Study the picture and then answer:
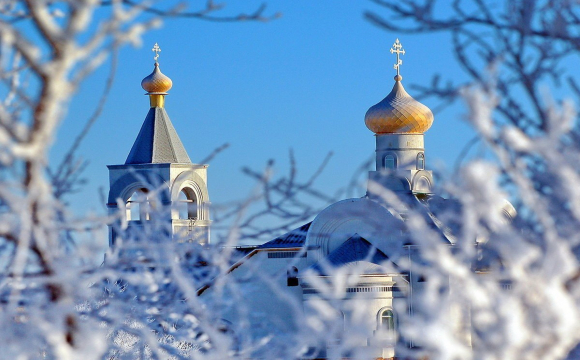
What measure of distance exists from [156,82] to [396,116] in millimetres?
7064

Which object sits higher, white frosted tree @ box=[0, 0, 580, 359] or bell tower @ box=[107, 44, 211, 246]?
bell tower @ box=[107, 44, 211, 246]

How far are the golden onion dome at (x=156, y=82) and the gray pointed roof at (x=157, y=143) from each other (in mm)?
508

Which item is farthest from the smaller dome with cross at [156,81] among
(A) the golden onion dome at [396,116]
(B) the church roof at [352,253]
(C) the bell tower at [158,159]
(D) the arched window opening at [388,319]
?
(D) the arched window opening at [388,319]

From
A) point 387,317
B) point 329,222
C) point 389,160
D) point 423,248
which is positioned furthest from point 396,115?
point 423,248

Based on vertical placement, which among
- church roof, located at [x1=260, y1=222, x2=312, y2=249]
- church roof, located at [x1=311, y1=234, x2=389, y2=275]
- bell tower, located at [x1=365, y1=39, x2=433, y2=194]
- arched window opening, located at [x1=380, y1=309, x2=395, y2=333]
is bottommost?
arched window opening, located at [x1=380, y1=309, x2=395, y2=333]

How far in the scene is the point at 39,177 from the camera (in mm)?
1878

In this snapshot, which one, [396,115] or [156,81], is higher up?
[156,81]

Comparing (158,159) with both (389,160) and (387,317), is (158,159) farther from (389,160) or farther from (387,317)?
(387,317)

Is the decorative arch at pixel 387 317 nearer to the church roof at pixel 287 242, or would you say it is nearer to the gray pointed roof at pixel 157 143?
the church roof at pixel 287 242

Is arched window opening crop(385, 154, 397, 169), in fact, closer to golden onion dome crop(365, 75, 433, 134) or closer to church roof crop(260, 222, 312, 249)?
golden onion dome crop(365, 75, 433, 134)

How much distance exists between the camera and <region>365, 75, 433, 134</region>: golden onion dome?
22266mm

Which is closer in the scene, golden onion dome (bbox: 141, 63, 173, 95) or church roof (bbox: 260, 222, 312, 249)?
church roof (bbox: 260, 222, 312, 249)

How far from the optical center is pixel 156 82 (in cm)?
2647

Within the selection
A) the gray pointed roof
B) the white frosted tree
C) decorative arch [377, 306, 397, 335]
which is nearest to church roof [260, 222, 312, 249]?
decorative arch [377, 306, 397, 335]
